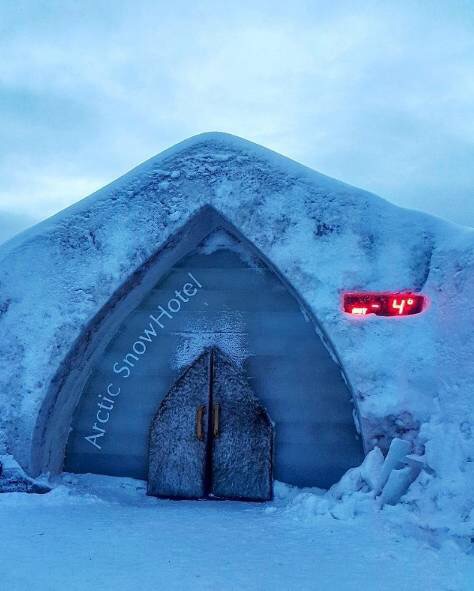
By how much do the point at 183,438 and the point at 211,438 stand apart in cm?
24

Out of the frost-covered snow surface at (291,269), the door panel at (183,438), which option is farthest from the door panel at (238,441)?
the frost-covered snow surface at (291,269)

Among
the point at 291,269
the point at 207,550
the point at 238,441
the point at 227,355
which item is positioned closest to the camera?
the point at 207,550

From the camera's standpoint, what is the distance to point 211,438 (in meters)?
4.46

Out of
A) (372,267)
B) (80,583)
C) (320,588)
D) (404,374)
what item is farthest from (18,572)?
(372,267)

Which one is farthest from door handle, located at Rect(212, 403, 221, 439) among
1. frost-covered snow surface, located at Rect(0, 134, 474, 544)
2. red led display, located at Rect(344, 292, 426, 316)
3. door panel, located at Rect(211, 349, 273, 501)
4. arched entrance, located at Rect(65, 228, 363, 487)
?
red led display, located at Rect(344, 292, 426, 316)

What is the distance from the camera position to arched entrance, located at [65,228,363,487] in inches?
173

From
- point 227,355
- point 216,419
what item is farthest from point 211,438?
point 227,355

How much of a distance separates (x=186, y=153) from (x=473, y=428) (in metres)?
3.03

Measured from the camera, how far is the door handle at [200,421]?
4457 millimetres

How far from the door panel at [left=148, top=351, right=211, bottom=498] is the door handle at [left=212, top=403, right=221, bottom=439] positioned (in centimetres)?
6

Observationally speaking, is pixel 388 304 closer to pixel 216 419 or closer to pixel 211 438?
pixel 216 419

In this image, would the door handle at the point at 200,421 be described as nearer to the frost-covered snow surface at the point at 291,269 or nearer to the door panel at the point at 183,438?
the door panel at the point at 183,438

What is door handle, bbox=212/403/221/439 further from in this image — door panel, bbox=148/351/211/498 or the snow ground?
the snow ground

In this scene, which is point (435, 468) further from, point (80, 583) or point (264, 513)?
point (80, 583)
